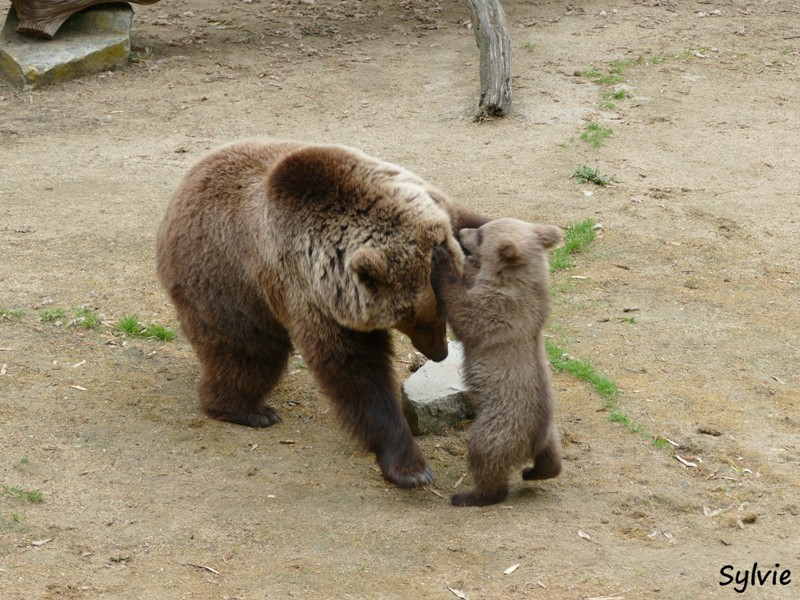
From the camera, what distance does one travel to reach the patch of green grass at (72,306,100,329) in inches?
303

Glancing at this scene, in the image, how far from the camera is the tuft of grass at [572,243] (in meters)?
8.87

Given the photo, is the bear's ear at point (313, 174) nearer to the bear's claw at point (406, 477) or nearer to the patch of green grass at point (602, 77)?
the bear's claw at point (406, 477)

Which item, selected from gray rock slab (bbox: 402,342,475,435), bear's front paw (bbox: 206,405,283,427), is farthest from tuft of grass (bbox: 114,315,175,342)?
gray rock slab (bbox: 402,342,475,435)

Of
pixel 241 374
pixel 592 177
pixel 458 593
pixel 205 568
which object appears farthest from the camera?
pixel 592 177

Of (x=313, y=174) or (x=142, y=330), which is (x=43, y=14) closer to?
(x=142, y=330)

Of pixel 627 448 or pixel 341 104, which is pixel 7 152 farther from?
pixel 627 448

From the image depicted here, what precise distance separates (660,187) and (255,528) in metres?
6.77

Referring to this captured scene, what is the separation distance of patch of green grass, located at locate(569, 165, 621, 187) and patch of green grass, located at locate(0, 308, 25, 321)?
5.84 m

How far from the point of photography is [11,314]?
25.4 feet

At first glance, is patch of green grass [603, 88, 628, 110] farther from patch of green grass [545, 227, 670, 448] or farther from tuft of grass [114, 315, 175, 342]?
tuft of grass [114, 315, 175, 342]

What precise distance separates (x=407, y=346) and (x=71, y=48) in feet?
28.0

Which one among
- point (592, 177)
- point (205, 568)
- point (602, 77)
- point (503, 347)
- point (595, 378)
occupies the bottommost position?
point (205, 568)

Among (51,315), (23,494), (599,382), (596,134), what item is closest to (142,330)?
(51,315)

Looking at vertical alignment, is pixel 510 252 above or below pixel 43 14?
above
